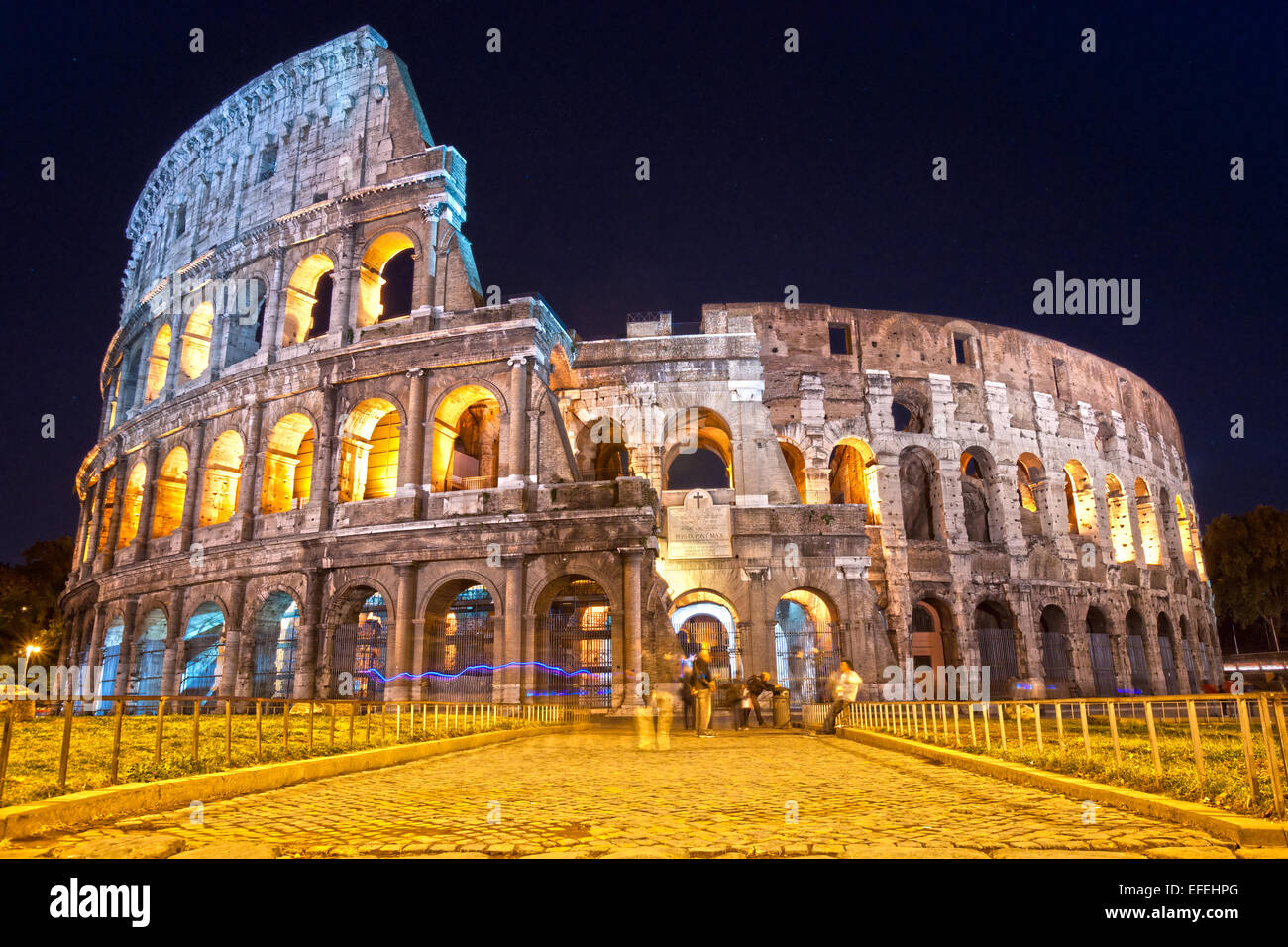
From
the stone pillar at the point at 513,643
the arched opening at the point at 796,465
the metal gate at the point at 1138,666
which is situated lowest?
the metal gate at the point at 1138,666

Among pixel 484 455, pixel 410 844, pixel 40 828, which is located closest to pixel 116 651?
pixel 484 455

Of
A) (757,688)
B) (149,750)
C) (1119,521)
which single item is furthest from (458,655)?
(1119,521)

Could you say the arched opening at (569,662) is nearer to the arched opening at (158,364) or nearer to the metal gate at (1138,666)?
the arched opening at (158,364)

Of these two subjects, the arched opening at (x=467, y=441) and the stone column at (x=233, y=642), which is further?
the arched opening at (x=467, y=441)

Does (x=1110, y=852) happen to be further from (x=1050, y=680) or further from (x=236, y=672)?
(x=1050, y=680)

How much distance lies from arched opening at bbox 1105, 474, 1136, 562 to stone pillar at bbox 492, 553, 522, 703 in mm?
21584

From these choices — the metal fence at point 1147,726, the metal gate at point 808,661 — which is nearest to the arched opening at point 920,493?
the metal gate at point 808,661

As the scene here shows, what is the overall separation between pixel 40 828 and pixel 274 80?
25875 millimetres

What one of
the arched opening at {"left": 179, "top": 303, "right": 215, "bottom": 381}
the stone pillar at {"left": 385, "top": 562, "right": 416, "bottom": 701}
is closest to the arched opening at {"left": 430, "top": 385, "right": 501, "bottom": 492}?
the stone pillar at {"left": 385, "top": 562, "right": 416, "bottom": 701}

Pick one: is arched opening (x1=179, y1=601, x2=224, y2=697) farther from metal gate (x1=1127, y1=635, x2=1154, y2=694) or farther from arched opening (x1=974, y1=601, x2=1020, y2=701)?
metal gate (x1=1127, y1=635, x2=1154, y2=694)

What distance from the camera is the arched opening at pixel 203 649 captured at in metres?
21.3

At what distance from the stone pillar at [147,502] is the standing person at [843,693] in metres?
20.0

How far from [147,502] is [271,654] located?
6.79 m

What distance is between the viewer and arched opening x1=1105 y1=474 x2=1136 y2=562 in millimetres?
27969
